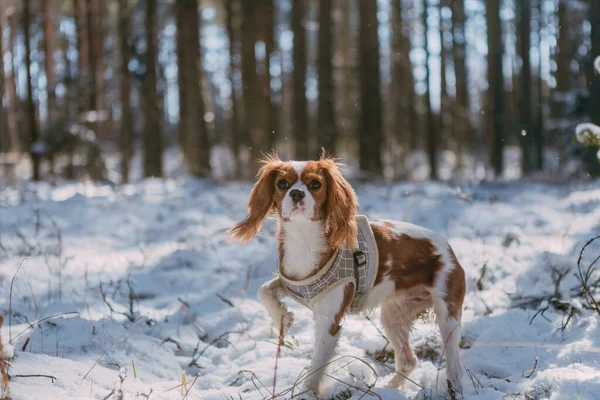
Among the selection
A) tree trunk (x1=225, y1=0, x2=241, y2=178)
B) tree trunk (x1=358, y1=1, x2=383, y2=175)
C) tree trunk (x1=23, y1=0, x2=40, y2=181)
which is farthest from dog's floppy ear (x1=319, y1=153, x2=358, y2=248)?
tree trunk (x1=225, y1=0, x2=241, y2=178)

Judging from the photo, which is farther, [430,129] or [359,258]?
[430,129]

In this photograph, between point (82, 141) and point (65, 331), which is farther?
point (82, 141)

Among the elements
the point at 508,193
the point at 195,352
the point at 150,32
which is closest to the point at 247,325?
the point at 195,352

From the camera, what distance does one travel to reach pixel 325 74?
Result: 13.4 meters

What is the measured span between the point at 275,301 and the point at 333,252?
0.48 meters

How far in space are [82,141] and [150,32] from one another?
3.42 m

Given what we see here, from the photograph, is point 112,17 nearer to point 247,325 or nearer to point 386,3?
point 386,3

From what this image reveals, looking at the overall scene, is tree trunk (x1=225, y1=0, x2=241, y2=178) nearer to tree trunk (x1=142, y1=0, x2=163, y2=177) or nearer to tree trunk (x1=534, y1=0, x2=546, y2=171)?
tree trunk (x1=142, y1=0, x2=163, y2=177)

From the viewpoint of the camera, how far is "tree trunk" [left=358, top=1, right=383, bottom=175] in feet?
42.5

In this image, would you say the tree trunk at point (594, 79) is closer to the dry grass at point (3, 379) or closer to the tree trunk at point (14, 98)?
the dry grass at point (3, 379)

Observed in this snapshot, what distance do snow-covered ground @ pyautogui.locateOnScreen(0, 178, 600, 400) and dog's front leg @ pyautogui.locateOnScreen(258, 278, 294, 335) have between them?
0.37m

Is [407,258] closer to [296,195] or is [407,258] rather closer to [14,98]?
[296,195]

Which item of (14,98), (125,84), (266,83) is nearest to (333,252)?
(266,83)

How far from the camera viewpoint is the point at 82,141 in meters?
13.5
